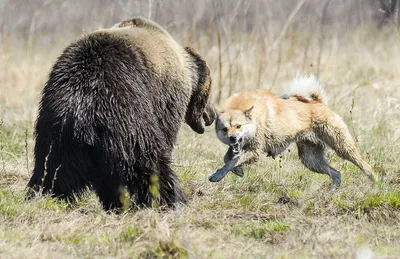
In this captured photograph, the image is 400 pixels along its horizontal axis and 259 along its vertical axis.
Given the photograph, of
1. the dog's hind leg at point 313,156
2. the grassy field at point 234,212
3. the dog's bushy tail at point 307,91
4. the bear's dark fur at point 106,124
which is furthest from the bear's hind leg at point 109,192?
the dog's bushy tail at point 307,91

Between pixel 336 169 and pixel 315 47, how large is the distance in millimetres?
5990

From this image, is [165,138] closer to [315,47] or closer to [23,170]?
[23,170]

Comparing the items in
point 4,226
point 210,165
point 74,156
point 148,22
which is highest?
point 148,22

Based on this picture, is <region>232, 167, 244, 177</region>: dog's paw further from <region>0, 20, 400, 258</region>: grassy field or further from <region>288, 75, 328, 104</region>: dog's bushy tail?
<region>288, 75, 328, 104</region>: dog's bushy tail

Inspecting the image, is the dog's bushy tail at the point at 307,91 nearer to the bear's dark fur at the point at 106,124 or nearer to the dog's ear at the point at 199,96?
the dog's ear at the point at 199,96

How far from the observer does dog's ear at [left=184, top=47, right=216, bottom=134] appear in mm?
7074

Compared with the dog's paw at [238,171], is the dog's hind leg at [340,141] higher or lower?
higher

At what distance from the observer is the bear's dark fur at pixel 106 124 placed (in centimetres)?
563

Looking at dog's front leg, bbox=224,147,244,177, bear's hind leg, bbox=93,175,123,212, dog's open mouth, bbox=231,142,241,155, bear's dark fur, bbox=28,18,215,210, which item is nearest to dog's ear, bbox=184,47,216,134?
dog's front leg, bbox=224,147,244,177

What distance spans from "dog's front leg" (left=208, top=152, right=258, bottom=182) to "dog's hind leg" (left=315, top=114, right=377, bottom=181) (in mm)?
742

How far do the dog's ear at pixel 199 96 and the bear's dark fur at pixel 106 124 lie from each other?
0.79m

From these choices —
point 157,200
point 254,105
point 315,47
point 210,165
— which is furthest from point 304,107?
point 315,47

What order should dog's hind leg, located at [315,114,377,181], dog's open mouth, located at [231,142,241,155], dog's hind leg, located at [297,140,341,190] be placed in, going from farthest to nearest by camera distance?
dog's hind leg, located at [297,140,341,190] → dog's hind leg, located at [315,114,377,181] → dog's open mouth, located at [231,142,241,155]

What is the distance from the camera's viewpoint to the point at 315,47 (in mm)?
13438
